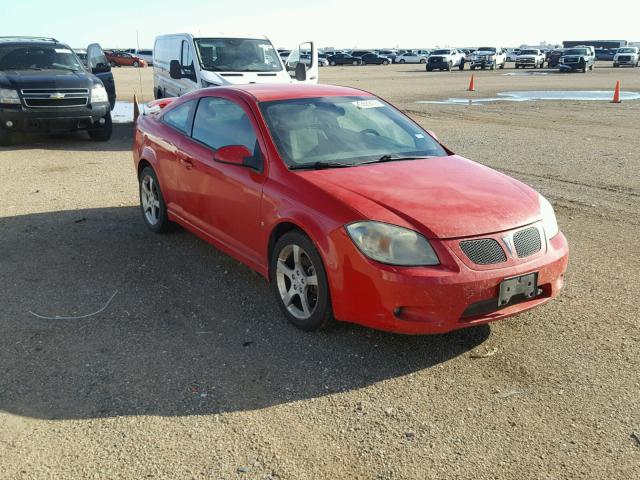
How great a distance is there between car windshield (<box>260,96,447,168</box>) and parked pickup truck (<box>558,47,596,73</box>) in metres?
47.1

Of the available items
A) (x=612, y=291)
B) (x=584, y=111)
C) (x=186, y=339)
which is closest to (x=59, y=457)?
(x=186, y=339)

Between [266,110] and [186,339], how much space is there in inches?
73.2

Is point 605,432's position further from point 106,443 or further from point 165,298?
point 165,298

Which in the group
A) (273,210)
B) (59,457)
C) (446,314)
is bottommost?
(59,457)

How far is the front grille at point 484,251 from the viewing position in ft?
12.7

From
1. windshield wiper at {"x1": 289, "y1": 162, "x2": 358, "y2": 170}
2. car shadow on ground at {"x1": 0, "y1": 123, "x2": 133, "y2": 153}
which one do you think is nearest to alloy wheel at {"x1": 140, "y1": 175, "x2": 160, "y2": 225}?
windshield wiper at {"x1": 289, "y1": 162, "x2": 358, "y2": 170}

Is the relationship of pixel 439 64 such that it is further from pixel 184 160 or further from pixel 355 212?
pixel 355 212

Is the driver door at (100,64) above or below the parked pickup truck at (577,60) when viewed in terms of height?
below

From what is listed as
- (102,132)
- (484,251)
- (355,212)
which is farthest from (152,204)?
(102,132)

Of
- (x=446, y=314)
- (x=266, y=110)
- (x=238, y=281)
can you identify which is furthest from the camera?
(x=238, y=281)

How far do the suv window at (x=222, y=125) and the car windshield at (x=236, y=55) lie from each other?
7053 millimetres

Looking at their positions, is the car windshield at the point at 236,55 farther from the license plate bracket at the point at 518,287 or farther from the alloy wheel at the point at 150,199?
the license plate bracket at the point at 518,287

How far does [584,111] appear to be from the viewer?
1925 centimetres

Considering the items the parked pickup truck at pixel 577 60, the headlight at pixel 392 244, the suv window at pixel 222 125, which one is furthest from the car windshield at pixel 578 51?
the headlight at pixel 392 244
